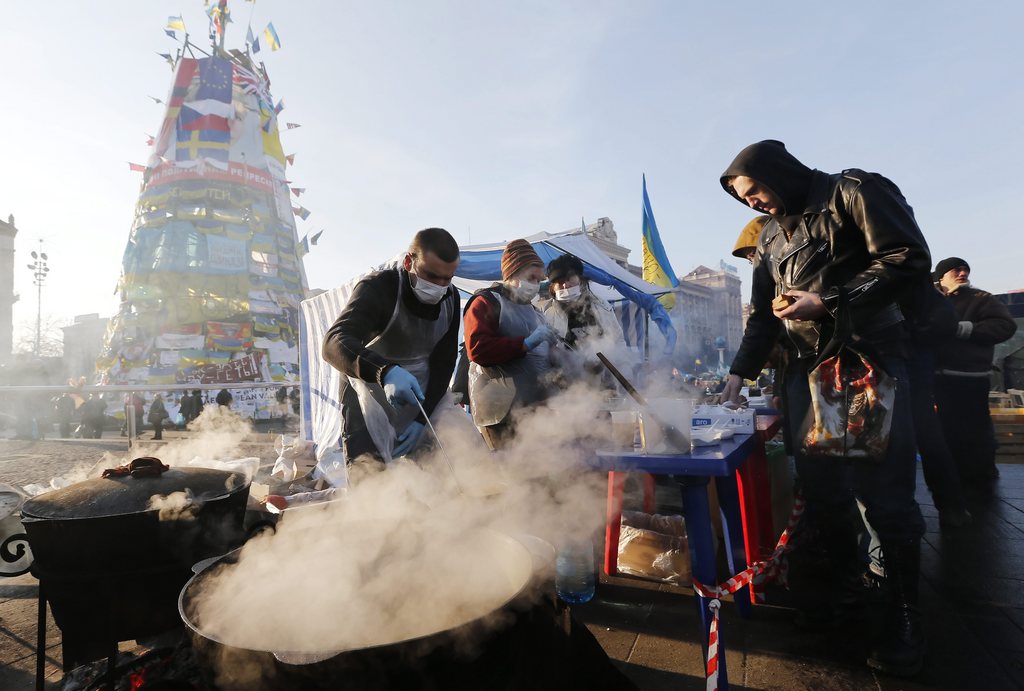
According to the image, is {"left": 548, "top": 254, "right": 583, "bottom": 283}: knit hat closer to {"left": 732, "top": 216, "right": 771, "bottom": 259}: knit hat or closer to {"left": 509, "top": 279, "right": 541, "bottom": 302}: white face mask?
{"left": 509, "top": 279, "right": 541, "bottom": 302}: white face mask

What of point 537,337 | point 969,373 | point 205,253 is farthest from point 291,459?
point 205,253

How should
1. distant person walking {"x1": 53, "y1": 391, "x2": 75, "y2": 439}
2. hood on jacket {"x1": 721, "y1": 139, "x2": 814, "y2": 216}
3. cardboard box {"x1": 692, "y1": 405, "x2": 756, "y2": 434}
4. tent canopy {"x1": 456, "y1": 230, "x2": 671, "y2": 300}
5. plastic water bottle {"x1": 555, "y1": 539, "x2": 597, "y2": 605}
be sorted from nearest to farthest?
hood on jacket {"x1": 721, "y1": 139, "x2": 814, "y2": 216} < cardboard box {"x1": 692, "y1": 405, "x2": 756, "y2": 434} < plastic water bottle {"x1": 555, "y1": 539, "x2": 597, "y2": 605} < tent canopy {"x1": 456, "y1": 230, "x2": 671, "y2": 300} < distant person walking {"x1": 53, "y1": 391, "x2": 75, "y2": 439}

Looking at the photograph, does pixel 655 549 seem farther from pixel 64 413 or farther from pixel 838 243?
pixel 64 413

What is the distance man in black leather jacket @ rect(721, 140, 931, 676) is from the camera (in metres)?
1.91

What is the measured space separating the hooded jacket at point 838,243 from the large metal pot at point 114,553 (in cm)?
262

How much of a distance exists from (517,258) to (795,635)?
2.58 metres

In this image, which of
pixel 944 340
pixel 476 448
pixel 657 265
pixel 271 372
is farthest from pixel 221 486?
pixel 271 372

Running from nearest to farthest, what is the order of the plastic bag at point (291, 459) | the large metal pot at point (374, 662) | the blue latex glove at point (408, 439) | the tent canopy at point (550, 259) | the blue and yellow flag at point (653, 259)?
the large metal pot at point (374, 662), the blue latex glove at point (408, 439), the plastic bag at point (291, 459), the tent canopy at point (550, 259), the blue and yellow flag at point (653, 259)

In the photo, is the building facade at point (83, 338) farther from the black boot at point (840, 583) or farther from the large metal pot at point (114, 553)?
the black boot at point (840, 583)

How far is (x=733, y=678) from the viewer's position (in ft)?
6.68

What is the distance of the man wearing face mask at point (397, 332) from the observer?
2.34 metres

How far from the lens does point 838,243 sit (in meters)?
2.09

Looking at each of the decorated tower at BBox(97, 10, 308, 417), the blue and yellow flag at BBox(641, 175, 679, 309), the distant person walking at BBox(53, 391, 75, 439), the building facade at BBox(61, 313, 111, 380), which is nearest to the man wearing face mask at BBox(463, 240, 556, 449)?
the blue and yellow flag at BBox(641, 175, 679, 309)

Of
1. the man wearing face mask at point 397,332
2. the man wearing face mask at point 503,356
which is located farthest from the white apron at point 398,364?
the man wearing face mask at point 503,356
